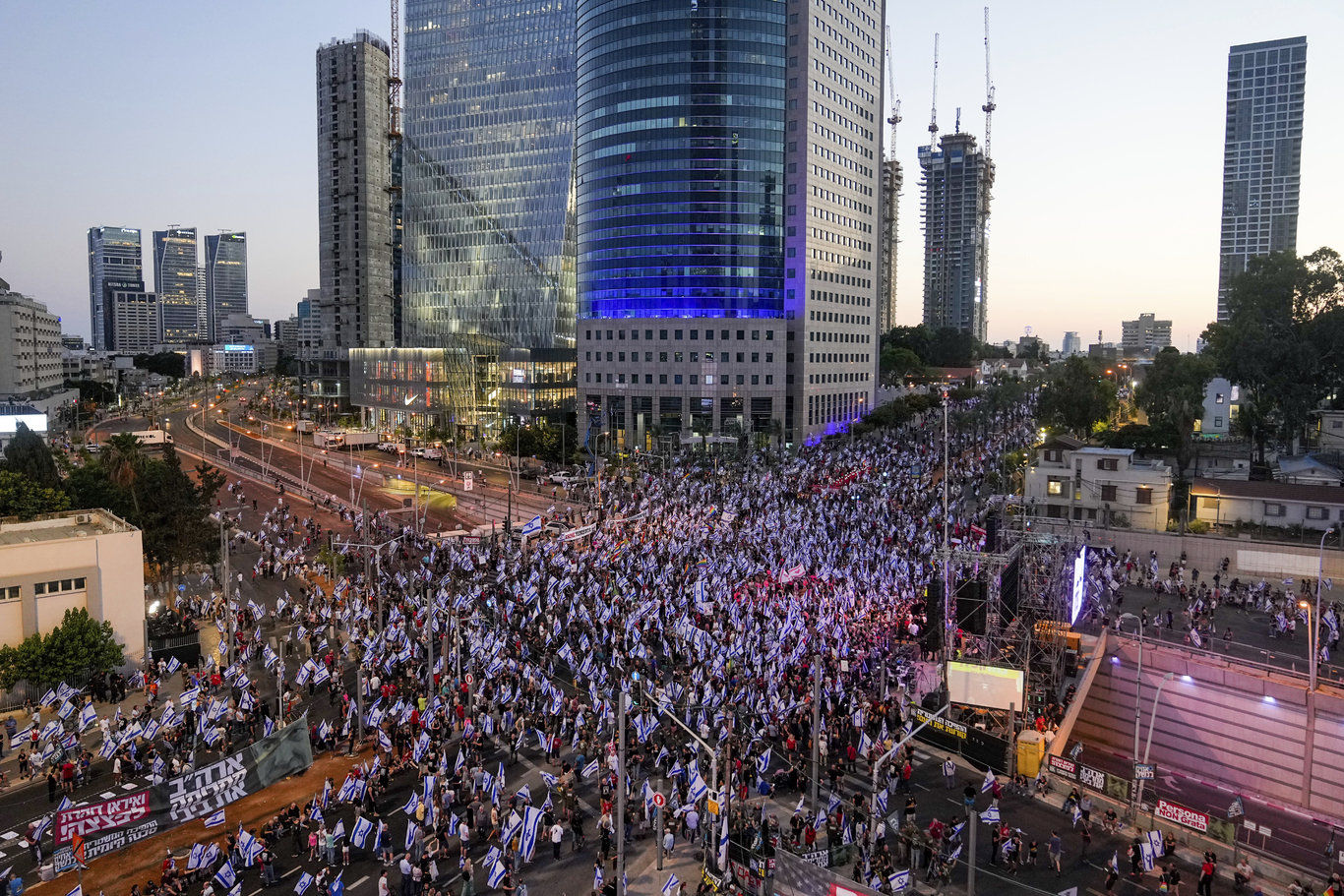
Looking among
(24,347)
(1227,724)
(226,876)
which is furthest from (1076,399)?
(24,347)

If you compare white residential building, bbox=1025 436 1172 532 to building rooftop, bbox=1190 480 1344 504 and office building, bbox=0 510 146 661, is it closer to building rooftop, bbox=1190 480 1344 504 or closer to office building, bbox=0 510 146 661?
building rooftop, bbox=1190 480 1344 504

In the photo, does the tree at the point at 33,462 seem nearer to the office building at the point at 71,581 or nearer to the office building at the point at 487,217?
the office building at the point at 71,581

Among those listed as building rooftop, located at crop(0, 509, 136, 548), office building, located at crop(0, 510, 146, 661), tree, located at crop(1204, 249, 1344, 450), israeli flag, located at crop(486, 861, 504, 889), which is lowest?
israeli flag, located at crop(486, 861, 504, 889)

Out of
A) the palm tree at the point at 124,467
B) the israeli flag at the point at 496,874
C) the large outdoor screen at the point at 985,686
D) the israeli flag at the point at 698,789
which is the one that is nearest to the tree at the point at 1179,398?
the large outdoor screen at the point at 985,686

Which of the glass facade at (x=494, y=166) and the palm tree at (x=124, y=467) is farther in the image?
the glass facade at (x=494, y=166)

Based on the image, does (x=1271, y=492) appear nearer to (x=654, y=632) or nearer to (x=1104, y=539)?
(x=1104, y=539)

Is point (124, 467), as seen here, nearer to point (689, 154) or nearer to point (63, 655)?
point (63, 655)

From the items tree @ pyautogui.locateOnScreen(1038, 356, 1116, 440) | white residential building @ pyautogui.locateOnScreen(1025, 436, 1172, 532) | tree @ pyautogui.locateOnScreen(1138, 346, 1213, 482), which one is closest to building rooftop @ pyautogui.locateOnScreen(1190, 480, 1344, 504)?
white residential building @ pyautogui.locateOnScreen(1025, 436, 1172, 532)
